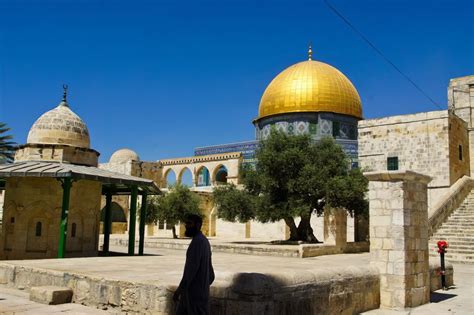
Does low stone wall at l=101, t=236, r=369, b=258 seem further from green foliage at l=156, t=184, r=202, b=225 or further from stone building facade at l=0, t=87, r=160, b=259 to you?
green foliage at l=156, t=184, r=202, b=225

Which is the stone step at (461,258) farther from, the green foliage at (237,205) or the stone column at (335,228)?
the green foliage at (237,205)

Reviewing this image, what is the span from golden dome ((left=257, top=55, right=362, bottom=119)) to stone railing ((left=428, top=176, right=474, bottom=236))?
1354 cm

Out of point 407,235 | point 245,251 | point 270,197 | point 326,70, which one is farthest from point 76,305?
point 326,70

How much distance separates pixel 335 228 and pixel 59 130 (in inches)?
403

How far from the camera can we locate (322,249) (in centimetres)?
1552

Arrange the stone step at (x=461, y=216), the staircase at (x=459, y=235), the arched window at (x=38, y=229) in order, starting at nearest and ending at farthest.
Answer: the arched window at (x=38, y=229)
the staircase at (x=459, y=235)
the stone step at (x=461, y=216)

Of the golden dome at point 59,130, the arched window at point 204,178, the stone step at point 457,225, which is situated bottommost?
the stone step at point 457,225

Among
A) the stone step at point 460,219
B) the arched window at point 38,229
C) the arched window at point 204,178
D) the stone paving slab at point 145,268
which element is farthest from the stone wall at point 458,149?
the arched window at point 204,178

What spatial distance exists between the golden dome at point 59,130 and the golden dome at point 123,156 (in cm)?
2767

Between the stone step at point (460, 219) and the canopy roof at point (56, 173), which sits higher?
the canopy roof at point (56, 173)

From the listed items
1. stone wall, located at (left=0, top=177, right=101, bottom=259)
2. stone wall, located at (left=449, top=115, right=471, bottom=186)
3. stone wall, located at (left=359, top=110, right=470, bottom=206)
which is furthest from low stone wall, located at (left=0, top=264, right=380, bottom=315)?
stone wall, located at (left=449, top=115, right=471, bottom=186)

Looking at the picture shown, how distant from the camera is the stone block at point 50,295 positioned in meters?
5.55

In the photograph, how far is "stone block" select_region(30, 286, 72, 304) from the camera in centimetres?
555

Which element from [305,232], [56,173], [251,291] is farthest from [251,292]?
[305,232]
